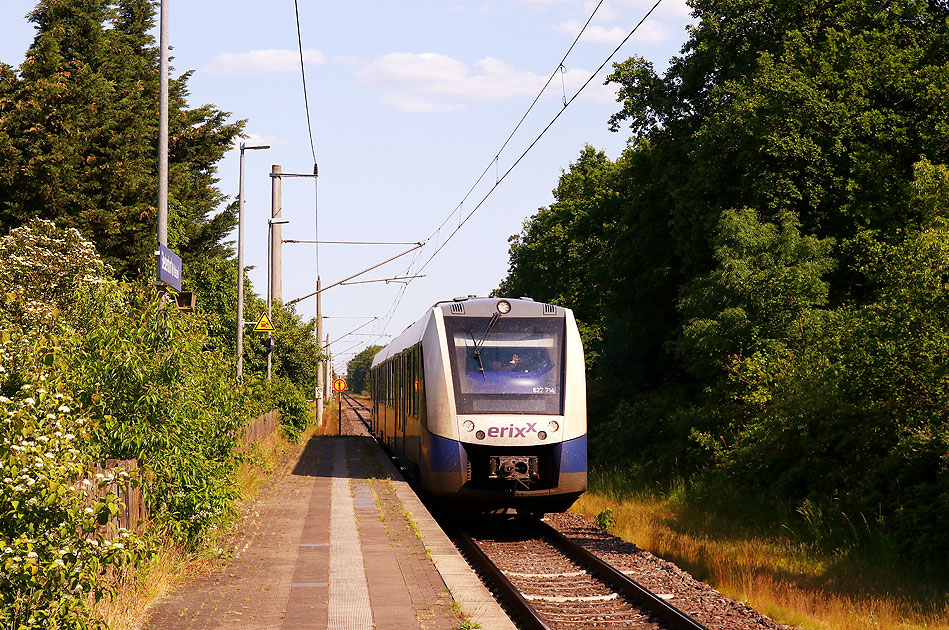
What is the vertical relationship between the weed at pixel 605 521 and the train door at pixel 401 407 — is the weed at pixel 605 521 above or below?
below

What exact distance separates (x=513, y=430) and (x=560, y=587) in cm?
401

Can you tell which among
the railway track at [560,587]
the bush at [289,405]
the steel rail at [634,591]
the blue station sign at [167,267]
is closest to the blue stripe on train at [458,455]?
the railway track at [560,587]

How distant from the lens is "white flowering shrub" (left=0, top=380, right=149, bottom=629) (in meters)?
5.61

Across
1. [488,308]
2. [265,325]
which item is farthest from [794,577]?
→ [265,325]

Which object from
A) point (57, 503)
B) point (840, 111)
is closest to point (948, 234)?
point (840, 111)

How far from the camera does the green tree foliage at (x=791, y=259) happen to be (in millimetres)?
14008

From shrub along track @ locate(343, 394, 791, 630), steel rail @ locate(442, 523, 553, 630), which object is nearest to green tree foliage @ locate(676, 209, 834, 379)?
shrub along track @ locate(343, 394, 791, 630)

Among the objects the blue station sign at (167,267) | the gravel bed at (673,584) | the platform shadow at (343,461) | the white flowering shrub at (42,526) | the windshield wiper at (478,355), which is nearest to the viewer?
the white flowering shrub at (42,526)

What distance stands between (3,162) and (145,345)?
21.3 m

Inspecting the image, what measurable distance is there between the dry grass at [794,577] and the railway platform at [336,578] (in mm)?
3135

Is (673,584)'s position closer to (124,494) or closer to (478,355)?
(478,355)

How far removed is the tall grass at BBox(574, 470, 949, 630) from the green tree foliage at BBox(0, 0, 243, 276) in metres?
15.9

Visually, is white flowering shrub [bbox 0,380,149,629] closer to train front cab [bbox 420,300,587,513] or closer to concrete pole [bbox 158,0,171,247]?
concrete pole [bbox 158,0,171,247]

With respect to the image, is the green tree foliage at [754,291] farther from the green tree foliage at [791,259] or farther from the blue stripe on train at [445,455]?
the blue stripe on train at [445,455]
